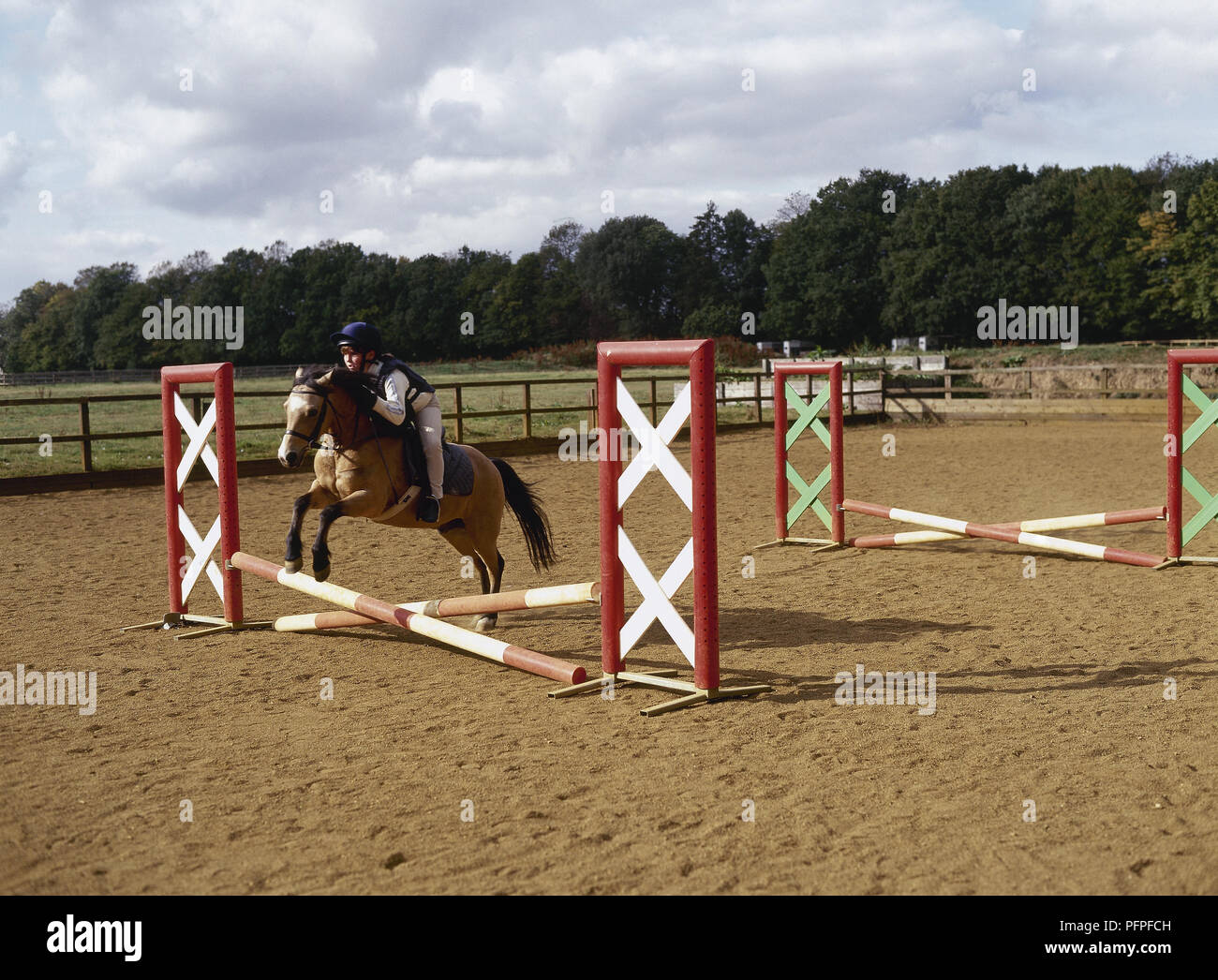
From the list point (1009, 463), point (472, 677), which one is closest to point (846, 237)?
point (1009, 463)

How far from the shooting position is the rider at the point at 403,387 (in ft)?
21.7

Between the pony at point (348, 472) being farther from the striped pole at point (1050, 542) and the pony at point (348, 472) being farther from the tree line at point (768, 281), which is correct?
the tree line at point (768, 281)

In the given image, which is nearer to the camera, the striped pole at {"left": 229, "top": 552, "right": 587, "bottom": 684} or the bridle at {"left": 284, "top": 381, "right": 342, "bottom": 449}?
the striped pole at {"left": 229, "top": 552, "right": 587, "bottom": 684}

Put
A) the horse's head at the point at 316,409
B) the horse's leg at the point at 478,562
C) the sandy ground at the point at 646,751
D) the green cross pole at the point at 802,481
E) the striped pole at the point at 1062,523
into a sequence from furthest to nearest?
1. the green cross pole at the point at 802,481
2. the striped pole at the point at 1062,523
3. the horse's leg at the point at 478,562
4. the horse's head at the point at 316,409
5. the sandy ground at the point at 646,751

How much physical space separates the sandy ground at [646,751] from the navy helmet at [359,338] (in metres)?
1.89

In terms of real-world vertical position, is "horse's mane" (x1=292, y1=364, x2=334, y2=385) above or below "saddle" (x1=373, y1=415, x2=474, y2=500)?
above

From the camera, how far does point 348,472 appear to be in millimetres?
6410

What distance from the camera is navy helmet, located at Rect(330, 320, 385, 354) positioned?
6695mm

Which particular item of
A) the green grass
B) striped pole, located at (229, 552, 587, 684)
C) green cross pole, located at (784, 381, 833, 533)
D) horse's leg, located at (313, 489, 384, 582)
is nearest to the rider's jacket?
horse's leg, located at (313, 489, 384, 582)

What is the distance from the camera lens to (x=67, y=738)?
4789 millimetres

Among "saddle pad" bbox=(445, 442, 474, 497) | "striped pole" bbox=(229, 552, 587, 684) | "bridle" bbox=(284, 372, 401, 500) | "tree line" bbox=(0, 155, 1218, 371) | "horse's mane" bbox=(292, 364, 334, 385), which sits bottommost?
"striped pole" bbox=(229, 552, 587, 684)

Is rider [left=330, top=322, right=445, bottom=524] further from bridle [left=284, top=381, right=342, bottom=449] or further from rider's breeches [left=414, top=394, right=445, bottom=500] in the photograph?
bridle [left=284, top=381, right=342, bottom=449]

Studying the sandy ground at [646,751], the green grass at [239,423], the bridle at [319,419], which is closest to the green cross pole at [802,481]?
the sandy ground at [646,751]

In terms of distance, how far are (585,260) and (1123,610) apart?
231ft
